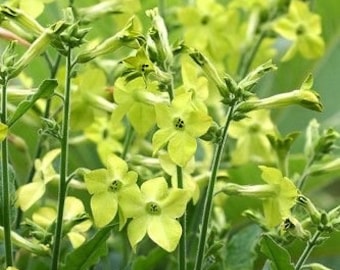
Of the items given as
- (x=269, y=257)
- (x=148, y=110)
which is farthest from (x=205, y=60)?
(x=269, y=257)

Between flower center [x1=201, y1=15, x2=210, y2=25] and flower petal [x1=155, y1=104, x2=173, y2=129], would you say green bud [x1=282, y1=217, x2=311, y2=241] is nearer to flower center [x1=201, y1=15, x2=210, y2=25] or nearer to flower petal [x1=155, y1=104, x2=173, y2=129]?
flower petal [x1=155, y1=104, x2=173, y2=129]

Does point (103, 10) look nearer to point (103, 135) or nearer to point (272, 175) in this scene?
point (103, 135)

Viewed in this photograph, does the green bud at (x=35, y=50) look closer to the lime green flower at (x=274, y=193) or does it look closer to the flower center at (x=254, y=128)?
the lime green flower at (x=274, y=193)

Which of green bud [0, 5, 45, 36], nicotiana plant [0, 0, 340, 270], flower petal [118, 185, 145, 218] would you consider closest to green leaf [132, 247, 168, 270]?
nicotiana plant [0, 0, 340, 270]

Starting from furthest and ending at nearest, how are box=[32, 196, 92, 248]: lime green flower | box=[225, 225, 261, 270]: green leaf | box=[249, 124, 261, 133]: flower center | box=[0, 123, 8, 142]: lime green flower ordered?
box=[249, 124, 261, 133]: flower center → box=[225, 225, 261, 270]: green leaf → box=[32, 196, 92, 248]: lime green flower → box=[0, 123, 8, 142]: lime green flower

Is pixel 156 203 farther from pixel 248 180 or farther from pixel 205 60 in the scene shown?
pixel 248 180

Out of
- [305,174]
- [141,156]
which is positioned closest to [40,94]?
[141,156]

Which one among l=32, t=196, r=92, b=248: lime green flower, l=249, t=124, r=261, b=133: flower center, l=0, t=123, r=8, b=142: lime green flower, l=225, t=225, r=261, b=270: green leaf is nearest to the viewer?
l=0, t=123, r=8, b=142: lime green flower

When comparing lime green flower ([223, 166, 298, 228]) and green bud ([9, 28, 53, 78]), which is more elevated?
green bud ([9, 28, 53, 78])
